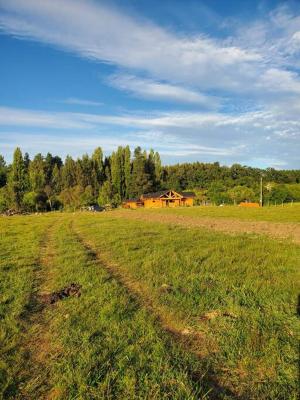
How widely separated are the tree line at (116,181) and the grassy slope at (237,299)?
66.6 meters

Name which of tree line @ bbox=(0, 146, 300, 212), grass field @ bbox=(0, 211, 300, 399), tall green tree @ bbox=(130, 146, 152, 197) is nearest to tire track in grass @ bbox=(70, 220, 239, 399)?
grass field @ bbox=(0, 211, 300, 399)

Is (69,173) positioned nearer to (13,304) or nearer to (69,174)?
(69,174)

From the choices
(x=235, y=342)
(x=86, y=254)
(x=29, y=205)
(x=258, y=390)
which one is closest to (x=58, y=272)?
(x=86, y=254)

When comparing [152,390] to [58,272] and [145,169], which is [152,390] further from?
[145,169]

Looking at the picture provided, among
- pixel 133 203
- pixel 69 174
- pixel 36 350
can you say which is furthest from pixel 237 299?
pixel 69 174

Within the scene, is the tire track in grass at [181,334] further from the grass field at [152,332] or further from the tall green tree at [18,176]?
the tall green tree at [18,176]

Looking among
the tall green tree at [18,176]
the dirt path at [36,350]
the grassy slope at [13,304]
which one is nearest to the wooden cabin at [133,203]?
the tall green tree at [18,176]

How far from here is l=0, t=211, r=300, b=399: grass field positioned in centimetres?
384

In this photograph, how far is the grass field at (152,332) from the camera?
12.6 feet

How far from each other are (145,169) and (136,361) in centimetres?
10545

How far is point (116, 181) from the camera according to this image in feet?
343

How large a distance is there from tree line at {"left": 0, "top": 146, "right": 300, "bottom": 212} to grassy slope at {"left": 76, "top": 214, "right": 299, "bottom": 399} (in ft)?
218

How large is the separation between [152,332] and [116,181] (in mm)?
100400

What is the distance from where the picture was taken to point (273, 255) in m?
11.4
